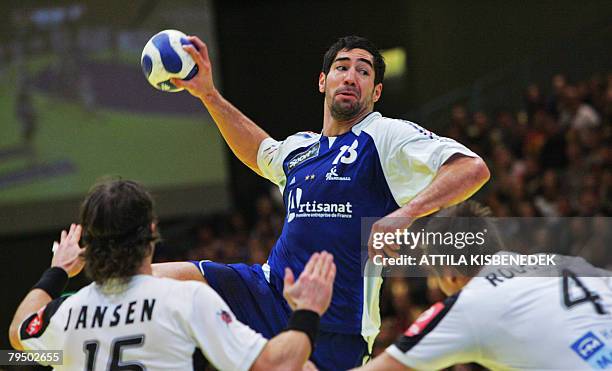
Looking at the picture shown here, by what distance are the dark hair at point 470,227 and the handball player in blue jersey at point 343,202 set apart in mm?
404

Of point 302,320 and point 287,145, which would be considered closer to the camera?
point 302,320

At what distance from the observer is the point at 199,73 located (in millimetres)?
6426

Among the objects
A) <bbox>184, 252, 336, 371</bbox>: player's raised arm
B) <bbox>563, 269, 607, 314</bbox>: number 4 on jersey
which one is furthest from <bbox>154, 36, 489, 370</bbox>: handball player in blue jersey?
<bbox>184, 252, 336, 371</bbox>: player's raised arm

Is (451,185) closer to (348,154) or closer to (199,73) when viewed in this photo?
(348,154)

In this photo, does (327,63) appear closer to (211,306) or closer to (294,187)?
(294,187)

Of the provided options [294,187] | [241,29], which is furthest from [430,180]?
[241,29]

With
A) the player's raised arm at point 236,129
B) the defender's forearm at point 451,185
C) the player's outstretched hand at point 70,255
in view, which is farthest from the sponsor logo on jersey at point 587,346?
the player's raised arm at point 236,129

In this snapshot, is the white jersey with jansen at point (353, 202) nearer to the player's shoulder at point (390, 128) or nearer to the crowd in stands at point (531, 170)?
the player's shoulder at point (390, 128)

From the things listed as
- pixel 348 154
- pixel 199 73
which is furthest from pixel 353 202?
pixel 199 73

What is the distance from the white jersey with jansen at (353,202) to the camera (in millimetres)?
5797

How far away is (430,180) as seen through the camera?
5.63m

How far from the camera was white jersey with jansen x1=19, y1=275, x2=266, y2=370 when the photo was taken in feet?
13.3

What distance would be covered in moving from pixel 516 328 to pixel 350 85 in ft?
8.41

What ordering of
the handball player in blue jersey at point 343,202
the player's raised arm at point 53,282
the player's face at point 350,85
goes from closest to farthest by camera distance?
1. the player's raised arm at point 53,282
2. the handball player in blue jersey at point 343,202
3. the player's face at point 350,85
